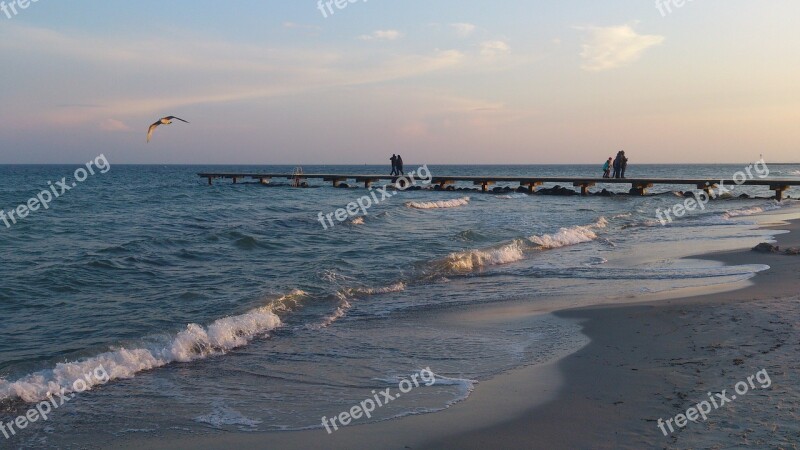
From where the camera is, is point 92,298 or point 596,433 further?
point 92,298

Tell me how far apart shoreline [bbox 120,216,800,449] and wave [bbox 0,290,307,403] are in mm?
1736

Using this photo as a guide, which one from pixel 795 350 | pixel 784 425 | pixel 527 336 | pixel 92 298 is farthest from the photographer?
pixel 92 298

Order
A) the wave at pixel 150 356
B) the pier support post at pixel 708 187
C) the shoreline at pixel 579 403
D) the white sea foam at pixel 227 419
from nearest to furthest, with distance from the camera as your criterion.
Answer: the shoreline at pixel 579 403
the white sea foam at pixel 227 419
the wave at pixel 150 356
the pier support post at pixel 708 187

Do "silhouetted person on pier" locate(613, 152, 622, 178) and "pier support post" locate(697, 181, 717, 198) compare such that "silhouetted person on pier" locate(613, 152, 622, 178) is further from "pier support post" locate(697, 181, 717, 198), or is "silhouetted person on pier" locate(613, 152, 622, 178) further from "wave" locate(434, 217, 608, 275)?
"wave" locate(434, 217, 608, 275)

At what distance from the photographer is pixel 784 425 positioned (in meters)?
4.75

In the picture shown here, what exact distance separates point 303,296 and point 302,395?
15.3 feet

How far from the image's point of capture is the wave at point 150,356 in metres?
6.37

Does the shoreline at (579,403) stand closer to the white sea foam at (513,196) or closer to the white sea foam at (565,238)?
the white sea foam at (565,238)

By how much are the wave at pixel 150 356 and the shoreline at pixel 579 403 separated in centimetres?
174

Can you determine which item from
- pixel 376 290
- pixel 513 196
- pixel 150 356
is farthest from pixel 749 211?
pixel 150 356

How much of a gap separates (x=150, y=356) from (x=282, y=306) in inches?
115

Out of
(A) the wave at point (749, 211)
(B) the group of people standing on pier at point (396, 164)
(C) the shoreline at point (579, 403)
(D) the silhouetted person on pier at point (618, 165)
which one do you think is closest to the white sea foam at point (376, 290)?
(C) the shoreline at point (579, 403)

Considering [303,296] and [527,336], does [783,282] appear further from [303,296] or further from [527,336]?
[303,296]

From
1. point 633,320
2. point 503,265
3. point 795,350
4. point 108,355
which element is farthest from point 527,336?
point 503,265
